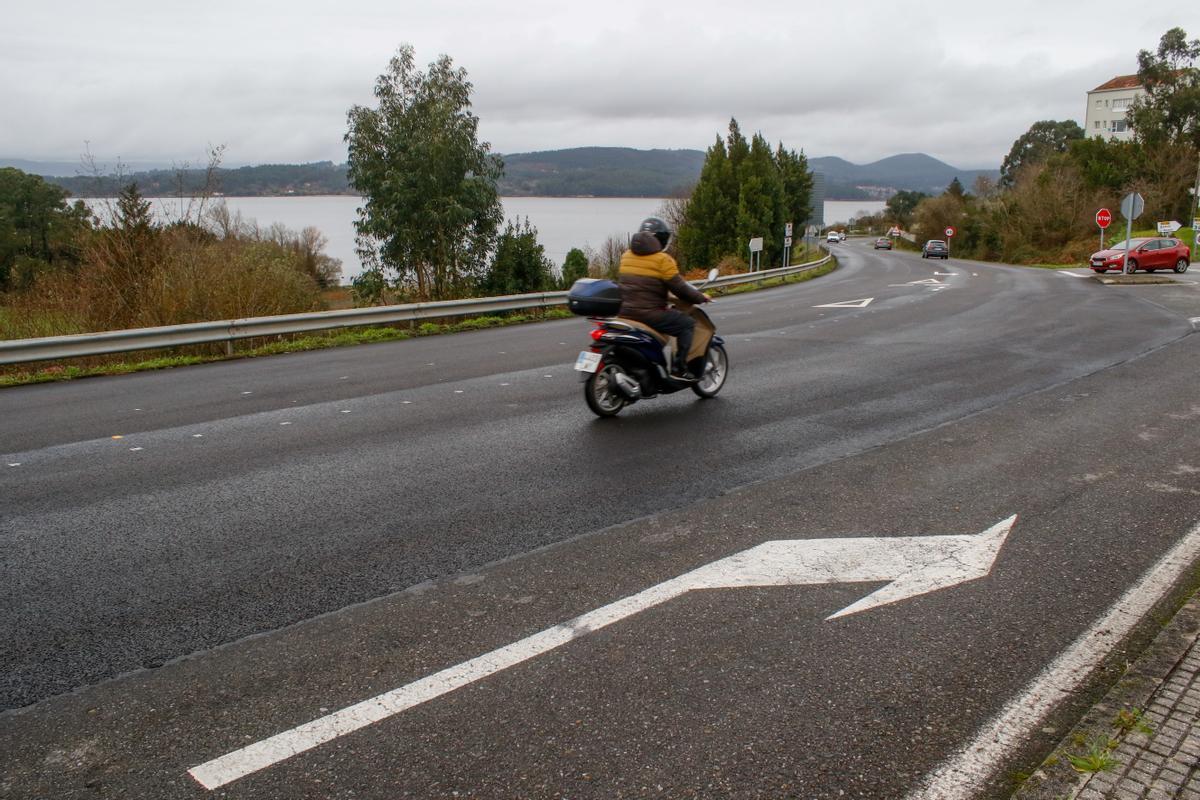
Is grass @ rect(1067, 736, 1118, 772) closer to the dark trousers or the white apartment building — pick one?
the dark trousers

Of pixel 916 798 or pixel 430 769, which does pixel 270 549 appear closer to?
pixel 430 769

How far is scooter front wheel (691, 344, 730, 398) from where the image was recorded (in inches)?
382

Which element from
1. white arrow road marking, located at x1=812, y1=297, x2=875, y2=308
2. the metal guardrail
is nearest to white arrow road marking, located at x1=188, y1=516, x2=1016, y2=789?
the metal guardrail

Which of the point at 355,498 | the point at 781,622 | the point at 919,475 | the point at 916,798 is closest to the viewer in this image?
the point at 916,798

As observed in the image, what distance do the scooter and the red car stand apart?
1264 inches

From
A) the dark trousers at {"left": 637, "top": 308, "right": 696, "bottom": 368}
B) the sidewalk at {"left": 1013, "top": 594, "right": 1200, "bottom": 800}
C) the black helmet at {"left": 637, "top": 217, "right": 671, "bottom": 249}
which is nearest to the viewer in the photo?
the sidewalk at {"left": 1013, "top": 594, "right": 1200, "bottom": 800}

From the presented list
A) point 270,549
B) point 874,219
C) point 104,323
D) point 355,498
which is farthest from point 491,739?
point 874,219

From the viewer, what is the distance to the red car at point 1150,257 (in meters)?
34.2

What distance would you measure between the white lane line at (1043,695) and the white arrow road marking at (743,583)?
2.37 feet

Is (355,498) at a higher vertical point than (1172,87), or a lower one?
lower

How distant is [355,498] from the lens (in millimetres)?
6105

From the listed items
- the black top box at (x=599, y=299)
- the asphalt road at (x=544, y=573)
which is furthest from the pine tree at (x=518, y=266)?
the black top box at (x=599, y=299)

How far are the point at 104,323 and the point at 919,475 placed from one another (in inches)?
600

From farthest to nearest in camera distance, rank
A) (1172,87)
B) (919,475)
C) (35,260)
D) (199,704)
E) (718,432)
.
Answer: (1172,87)
(35,260)
(718,432)
(919,475)
(199,704)
